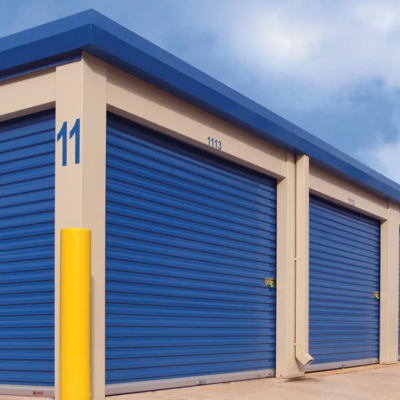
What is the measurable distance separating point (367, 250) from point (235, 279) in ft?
20.8

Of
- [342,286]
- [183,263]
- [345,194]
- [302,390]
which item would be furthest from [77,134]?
[342,286]

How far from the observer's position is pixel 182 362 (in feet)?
29.6

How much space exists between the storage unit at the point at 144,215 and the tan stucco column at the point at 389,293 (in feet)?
15.9

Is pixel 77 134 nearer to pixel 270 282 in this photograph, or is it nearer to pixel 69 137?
pixel 69 137

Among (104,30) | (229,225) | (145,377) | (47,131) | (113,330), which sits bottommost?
(145,377)

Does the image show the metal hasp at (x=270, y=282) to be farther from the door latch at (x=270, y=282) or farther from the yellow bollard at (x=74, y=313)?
the yellow bollard at (x=74, y=313)

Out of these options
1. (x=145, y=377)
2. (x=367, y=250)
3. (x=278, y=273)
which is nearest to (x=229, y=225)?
(x=278, y=273)

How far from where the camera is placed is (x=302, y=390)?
9.61 meters

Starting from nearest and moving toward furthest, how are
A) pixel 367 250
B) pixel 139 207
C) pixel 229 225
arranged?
1. pixel 139 207
2. pixel 229 225
3. pixel 367 250

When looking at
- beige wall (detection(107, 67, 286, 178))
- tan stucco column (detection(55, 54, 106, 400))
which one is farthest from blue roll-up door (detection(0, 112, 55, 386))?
beige wall (detection(107, 67, 286, 178))

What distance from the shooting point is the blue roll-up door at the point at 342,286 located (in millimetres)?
13102

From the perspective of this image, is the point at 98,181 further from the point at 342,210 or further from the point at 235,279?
the point at 342,210

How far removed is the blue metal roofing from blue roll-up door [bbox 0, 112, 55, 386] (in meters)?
0.77

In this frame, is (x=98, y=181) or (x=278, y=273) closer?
(x=98, y=181)
